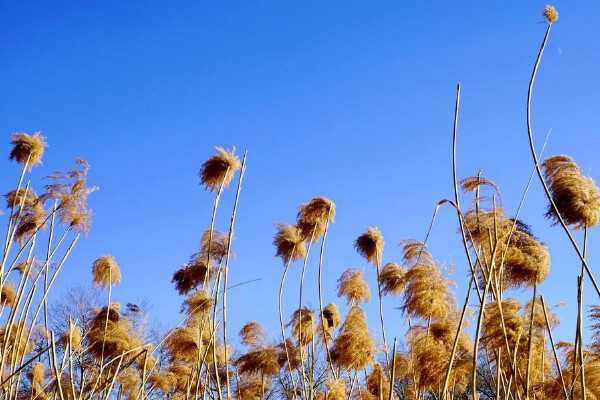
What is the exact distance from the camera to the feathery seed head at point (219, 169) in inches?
238

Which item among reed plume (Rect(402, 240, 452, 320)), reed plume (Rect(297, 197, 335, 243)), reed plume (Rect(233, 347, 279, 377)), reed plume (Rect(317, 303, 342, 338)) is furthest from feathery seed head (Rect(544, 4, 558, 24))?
reed plume (Rect(317, 303, 342, 338))

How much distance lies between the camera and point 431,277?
561cm

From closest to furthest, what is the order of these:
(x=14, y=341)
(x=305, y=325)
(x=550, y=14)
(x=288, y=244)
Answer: (x=550, y=14) < (x=14, y=341) < (x=288, y=244) < (x=305, y=325)

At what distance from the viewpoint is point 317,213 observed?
730 centimetres

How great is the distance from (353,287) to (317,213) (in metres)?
1.90

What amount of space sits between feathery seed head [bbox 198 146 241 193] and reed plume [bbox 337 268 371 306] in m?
3.29

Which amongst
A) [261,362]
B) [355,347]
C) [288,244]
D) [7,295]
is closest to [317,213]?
[288,244]

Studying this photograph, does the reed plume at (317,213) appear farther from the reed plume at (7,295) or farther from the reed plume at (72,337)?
the reed plume at (7,295)

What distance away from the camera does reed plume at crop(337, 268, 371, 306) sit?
28.6ft

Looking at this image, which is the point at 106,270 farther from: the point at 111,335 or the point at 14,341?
the point at 14,341

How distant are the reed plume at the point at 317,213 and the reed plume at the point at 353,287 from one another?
4.82 ft

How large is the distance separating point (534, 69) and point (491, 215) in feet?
4.94

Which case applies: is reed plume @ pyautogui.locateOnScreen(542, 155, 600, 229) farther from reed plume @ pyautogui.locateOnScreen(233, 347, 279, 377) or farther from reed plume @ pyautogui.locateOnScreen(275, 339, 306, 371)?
reed plume @ pyautogui.locateOnScreen(275, 339, 306, 371)

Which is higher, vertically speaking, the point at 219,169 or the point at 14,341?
the point at 219,169
